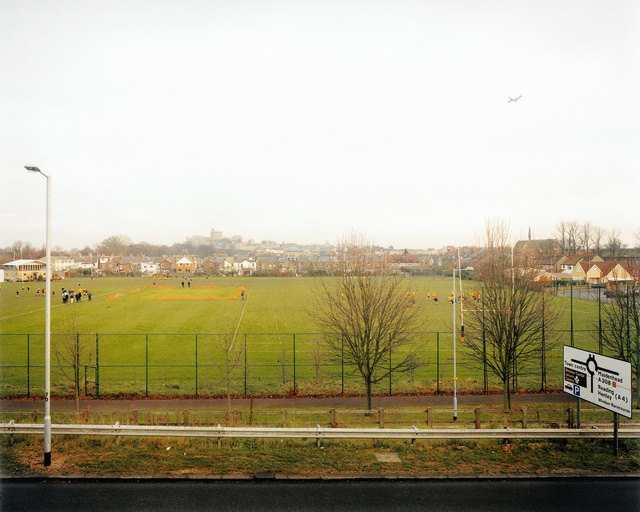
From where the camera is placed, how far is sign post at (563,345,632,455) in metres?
10.3

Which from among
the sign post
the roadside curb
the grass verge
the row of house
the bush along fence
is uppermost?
the row of house

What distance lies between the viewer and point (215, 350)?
32.8 meters

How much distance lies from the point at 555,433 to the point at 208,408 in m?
14.8

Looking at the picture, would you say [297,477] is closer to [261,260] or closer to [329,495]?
[329,495]

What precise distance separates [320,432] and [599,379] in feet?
24.2

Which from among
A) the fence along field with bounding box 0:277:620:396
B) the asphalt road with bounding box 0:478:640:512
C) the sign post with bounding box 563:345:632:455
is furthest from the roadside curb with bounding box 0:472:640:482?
the fence along field with bounding box 0:277:620:396

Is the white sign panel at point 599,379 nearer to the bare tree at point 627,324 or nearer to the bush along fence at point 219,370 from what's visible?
the bush along fence at point 219,370

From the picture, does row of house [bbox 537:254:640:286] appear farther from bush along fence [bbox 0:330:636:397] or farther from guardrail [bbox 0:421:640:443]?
guardrail [bbox 0:421:640:443]

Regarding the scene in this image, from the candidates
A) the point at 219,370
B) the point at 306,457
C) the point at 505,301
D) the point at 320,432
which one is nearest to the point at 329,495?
the point at 306,457

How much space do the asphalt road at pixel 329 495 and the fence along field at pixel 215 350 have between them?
929 cm

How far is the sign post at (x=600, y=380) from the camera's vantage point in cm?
1026

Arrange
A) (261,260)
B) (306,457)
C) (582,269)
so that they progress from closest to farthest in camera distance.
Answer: (306,457) < (582,269) < (261,260)

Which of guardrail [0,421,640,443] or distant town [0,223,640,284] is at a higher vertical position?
distant town [0,223,640,284]

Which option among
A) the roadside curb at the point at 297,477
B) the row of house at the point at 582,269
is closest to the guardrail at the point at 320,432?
the roadside curb at the point at 297,477
